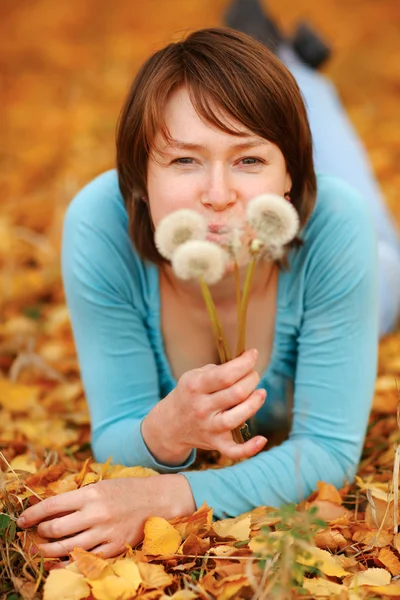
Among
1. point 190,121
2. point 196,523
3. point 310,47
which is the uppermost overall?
point 310,47

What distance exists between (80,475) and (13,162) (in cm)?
310

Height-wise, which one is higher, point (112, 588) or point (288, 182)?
point (288, 182)

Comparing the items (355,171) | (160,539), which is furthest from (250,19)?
(160,539)

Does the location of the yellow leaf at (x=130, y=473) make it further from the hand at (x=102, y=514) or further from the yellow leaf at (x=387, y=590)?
the yellow leaf at (x=387, y=590)

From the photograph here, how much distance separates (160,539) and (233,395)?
13.3 inches

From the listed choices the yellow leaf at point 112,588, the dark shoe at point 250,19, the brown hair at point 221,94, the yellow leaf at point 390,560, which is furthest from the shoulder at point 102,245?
the dark shoe at point 250,19

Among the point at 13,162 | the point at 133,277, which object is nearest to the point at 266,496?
the point at 133,277

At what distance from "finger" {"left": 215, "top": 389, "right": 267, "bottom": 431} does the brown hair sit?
523 mm

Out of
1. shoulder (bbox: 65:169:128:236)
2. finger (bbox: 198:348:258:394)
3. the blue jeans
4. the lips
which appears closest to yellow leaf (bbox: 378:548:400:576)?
finger (bbox: 198:348:258:394)

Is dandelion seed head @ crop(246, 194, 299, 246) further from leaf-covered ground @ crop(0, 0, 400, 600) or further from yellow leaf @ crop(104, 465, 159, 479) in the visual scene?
yellow leaf @ crop(104, 465, 159, 479)

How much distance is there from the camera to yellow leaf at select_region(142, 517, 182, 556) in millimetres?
1436

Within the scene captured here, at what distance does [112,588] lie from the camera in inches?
52.0

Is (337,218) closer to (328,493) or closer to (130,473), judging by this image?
(328,493)

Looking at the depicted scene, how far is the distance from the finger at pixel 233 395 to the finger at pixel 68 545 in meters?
0.35
